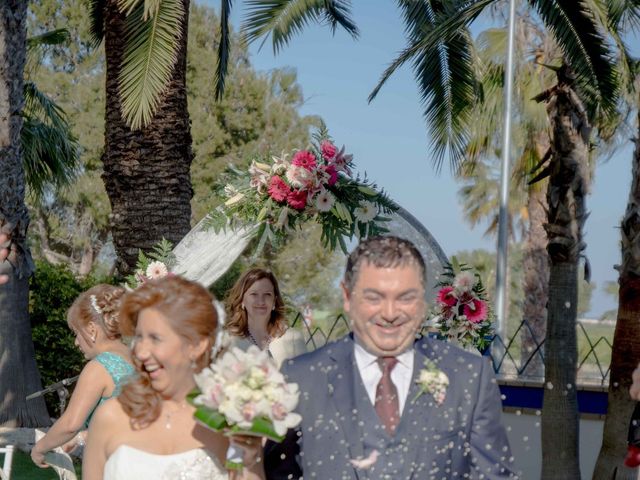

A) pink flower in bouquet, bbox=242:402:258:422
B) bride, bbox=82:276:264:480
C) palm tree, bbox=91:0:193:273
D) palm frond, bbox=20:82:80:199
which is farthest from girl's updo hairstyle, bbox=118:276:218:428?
palm frond, bbox=20:82:80:199

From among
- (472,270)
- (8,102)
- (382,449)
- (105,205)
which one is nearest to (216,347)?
(382,449)

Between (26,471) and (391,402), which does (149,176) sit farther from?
(391,402)

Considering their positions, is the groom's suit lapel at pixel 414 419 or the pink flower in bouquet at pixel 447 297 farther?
the pink flower in bouquet at pixel 447 297

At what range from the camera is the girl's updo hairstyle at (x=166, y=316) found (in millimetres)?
3439

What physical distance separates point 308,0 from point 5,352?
19.1 feet

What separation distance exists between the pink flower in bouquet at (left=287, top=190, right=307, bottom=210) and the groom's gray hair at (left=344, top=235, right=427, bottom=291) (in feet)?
15.0

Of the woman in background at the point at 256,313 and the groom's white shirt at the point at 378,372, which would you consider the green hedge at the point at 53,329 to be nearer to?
the woman in background at the point at 256,313

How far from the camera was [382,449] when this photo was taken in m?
3.00

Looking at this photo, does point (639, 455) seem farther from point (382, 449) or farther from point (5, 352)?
point (5, 352)

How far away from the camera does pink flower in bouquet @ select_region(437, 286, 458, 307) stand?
8.80 m

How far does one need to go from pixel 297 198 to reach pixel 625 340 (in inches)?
132

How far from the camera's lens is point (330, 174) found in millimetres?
7742

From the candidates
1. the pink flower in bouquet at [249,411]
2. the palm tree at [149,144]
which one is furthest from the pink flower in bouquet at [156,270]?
the pink flower in bouquet at [249,411]

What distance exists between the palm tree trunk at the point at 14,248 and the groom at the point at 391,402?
10188mm
